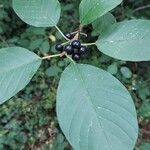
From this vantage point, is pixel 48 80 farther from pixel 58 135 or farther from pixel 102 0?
pixel 102 0

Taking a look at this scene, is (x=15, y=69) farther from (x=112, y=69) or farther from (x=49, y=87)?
(x=49, y=87)

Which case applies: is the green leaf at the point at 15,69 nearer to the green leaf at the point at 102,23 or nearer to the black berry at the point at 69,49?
the black berry at the point at 69,49

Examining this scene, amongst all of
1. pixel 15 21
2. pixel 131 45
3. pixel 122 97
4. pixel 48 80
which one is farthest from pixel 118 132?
pixel 15 21

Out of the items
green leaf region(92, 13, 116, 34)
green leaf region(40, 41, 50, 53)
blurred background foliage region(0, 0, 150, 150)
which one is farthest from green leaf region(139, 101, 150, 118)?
green leaf region(92, 13, 116, 34)

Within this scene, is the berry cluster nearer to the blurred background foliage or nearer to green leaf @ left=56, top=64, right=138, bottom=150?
green leaf @ left=56, top=64, right=138, bottom=150

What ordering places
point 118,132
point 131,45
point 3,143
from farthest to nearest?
point 3,143 → point 131,45 → point 118,132

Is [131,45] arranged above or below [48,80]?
above

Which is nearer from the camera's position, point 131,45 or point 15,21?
point 131,45

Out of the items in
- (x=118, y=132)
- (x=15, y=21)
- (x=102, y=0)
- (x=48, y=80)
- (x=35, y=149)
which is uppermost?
(x=102, y=0)
